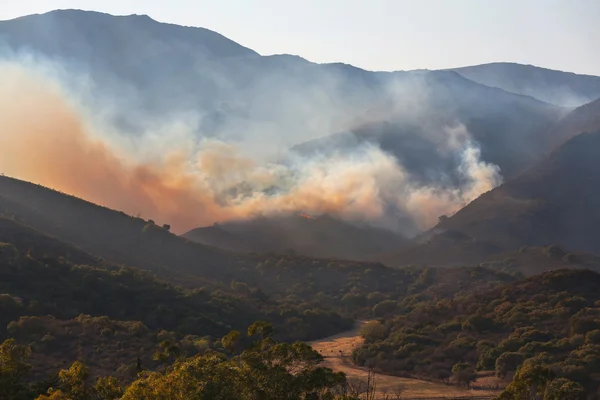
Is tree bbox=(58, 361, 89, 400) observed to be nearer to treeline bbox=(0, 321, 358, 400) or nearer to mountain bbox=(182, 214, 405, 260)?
treeline bbox=(0, 321, 358, 400)

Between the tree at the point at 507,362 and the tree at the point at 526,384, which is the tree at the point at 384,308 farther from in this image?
the tree at the point at 526,384

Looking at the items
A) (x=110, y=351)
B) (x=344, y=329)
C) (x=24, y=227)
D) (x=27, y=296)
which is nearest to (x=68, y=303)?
(x=27, y=296)

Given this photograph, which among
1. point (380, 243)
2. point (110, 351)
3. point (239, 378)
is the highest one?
point (380, 243)

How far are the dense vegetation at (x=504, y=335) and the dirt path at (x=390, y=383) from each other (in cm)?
198

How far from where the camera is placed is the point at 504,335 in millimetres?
77000

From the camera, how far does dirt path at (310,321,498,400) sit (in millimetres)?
59406

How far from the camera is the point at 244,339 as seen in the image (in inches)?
3083

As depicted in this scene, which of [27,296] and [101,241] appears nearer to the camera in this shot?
[27,296]

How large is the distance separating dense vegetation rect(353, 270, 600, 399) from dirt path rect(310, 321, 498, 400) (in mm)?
1979

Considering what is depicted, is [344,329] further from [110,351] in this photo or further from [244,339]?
[110,351]

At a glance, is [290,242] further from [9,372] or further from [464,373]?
[9,372]

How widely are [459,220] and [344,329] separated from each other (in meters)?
106

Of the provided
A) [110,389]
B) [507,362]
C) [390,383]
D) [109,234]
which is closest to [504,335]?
[507,362]

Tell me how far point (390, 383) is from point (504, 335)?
18.0 m
